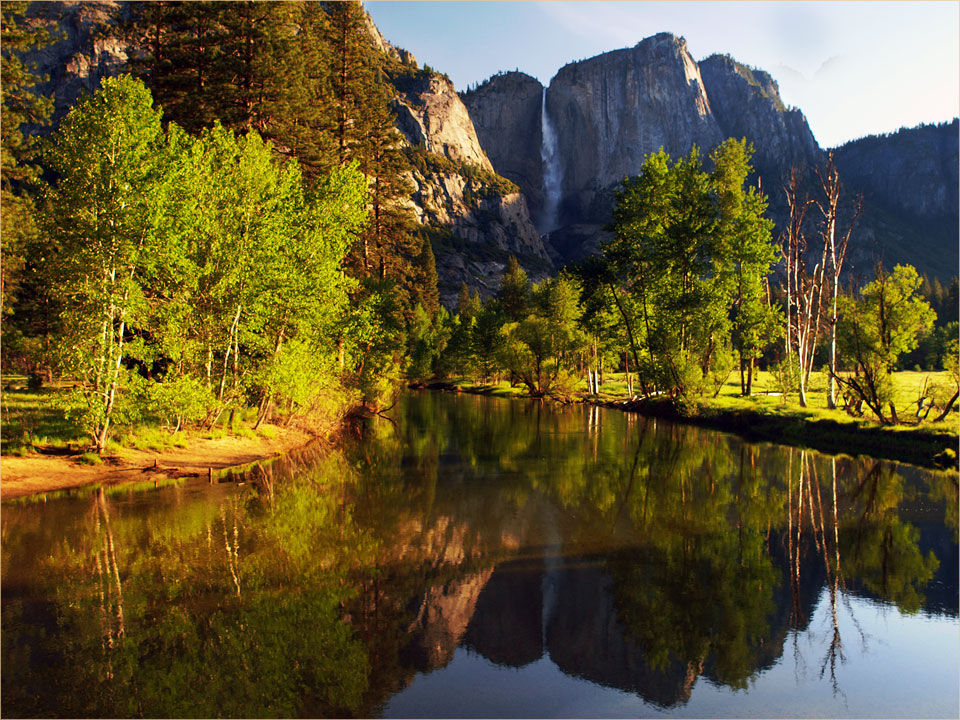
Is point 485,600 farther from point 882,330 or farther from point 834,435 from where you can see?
point 882,330

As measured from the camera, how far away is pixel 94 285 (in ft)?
69.4

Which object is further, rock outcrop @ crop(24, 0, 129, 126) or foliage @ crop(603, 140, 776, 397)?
rock outcrop @ crop(24, 0, 129, 126)

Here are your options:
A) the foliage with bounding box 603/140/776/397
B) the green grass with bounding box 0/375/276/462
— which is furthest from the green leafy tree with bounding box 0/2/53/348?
the foliage with bounding box 603/140/776/397

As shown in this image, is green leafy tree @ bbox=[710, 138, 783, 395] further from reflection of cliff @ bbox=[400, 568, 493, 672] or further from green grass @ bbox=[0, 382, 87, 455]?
green grass @ bbox=[0, 382, 87, 455]

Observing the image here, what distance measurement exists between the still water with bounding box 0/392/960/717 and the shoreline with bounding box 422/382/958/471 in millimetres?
4641

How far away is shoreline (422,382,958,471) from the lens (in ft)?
80.9

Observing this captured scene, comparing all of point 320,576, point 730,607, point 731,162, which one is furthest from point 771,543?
point 731,162

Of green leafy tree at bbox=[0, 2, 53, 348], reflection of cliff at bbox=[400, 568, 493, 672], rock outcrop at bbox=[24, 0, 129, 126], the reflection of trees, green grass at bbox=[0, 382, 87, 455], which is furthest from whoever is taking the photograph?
rock outcrop at bbox=[24, 0, 129, 126]

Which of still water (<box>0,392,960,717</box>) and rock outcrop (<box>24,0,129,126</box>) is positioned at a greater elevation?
rock outcrop (<box>24,0,129,126</box>)

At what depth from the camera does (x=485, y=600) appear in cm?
1105

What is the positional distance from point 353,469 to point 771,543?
15.4m

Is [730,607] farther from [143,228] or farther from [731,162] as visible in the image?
[731,162]

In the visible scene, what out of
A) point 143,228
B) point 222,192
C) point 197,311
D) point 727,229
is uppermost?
point 727,229

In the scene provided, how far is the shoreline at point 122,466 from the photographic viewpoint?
19.3 m
